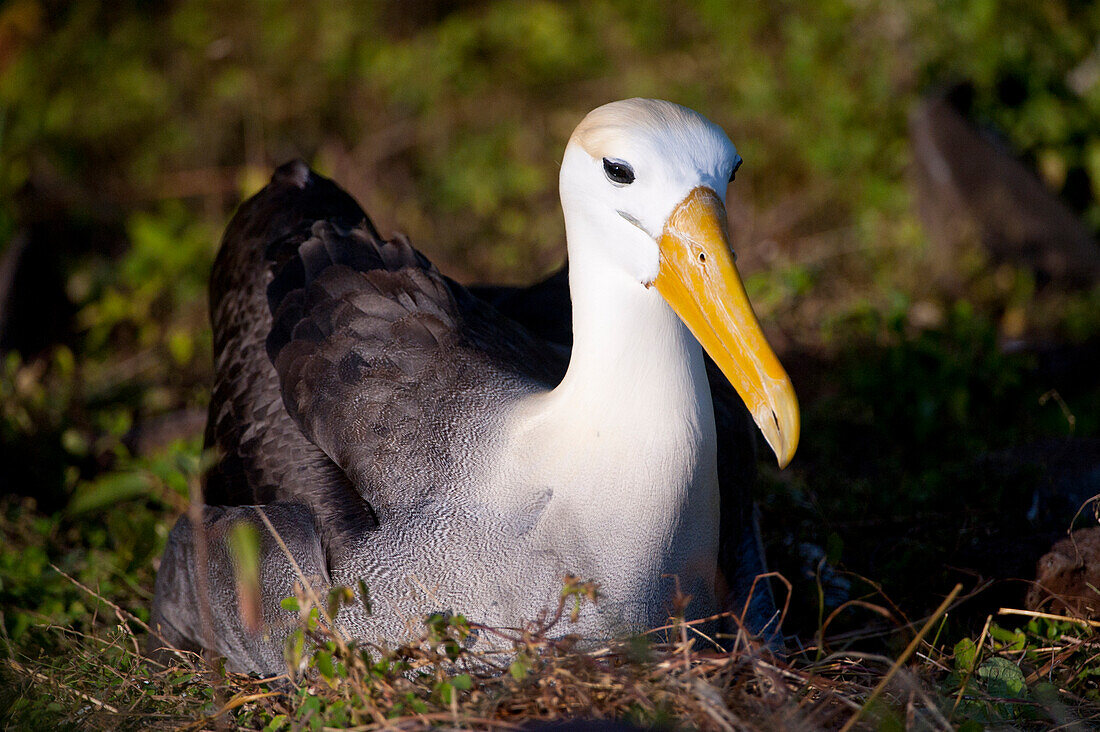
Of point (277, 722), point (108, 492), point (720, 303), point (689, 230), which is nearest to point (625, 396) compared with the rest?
point (720, 303)

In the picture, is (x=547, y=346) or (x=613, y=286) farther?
(x=547, y=346)

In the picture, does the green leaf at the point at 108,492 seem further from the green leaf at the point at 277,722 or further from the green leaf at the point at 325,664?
the green leaf at the point at 325,664

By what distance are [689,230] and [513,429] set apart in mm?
706

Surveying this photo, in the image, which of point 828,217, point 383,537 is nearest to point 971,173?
point 828,217

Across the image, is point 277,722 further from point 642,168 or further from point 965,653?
point 965,653

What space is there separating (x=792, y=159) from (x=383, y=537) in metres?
4.55

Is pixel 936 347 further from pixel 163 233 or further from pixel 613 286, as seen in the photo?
pixel 163 233

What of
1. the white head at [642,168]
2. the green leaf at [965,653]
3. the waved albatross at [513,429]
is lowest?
the green leaf at [965,653]

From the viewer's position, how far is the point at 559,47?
7.57 meters

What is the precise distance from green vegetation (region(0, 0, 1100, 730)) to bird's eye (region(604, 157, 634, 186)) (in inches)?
41.4

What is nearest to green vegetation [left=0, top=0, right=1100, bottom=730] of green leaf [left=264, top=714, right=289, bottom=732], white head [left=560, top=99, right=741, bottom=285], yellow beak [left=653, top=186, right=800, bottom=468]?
green leaf [left=264, top=714, right=289, bottom=732]

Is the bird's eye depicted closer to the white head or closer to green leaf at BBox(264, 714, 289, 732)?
the white head

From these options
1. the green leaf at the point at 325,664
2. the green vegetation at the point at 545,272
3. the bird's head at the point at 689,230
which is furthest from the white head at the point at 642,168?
the green leaf at the point at 325,664

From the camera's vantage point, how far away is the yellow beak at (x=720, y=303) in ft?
7.72
